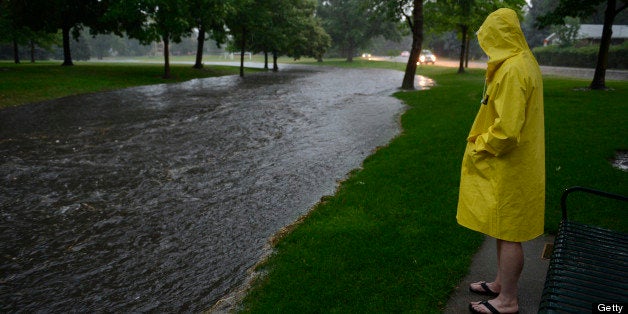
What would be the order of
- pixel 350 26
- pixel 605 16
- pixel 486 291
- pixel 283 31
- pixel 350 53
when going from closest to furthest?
pixel 486 291
pixel 605 16
pixel 283 31
pixel 350 53
pixel 350 26

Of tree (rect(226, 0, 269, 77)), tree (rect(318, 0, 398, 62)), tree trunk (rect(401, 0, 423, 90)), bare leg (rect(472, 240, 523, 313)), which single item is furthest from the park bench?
tree (rect(318, 0, 398, 62))

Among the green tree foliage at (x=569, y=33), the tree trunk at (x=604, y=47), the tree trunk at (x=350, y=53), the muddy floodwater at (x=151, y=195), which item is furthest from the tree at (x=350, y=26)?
the muddy floodwater at (x=151, y=195)

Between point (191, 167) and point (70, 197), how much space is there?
2.36 m

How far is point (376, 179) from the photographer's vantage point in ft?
24.1

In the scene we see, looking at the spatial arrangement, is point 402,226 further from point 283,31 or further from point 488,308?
point 283,31

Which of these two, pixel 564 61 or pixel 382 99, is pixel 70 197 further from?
pixel 564 61

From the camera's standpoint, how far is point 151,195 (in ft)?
22.6

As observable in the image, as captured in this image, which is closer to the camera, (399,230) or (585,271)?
(585,271)

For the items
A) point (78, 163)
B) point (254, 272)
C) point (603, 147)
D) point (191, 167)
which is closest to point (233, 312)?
point (254, 272)

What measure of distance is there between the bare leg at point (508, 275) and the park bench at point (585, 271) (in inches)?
9.6

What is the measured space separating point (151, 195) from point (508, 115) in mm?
5756

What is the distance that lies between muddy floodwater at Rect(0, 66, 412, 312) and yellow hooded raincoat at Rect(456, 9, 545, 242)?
8.79ft

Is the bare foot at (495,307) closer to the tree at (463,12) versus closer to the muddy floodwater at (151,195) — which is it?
the muddy floodwater at (151,195)

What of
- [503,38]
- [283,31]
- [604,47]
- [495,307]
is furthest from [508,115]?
[283,31]
